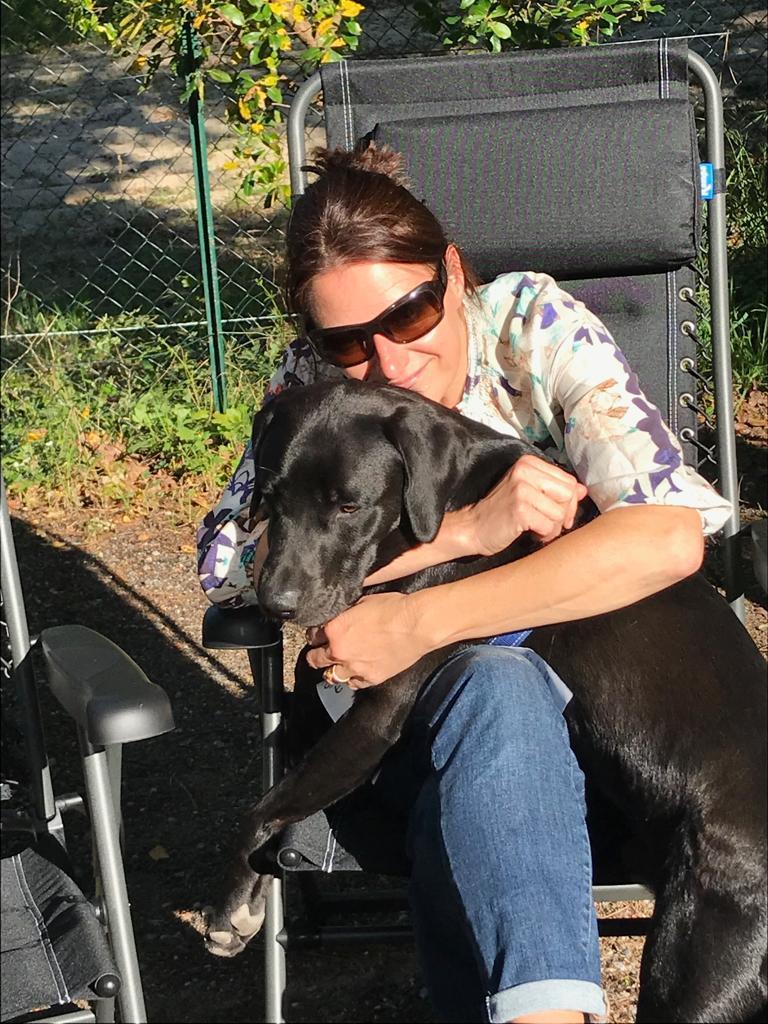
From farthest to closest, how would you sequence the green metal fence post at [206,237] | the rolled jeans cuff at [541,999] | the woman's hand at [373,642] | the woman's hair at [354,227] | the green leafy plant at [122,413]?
the green leafy plant at [122,413] → the green metal fence post at [206,237] → the woman's hair at [354,227] → the woman's hand at [373,642] → the rolled jeans cuff at [541,999]

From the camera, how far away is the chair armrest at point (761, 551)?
2225 mm

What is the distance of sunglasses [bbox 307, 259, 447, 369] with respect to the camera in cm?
220

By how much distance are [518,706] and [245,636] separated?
531 mm

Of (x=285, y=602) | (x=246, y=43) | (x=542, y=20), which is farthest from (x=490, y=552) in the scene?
(x=246, y=43)

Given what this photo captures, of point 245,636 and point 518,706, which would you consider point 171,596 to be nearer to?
point 245,636

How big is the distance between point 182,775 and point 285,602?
144 cm

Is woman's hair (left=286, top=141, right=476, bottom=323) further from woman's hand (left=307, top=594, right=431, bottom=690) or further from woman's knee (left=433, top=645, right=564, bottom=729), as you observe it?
woman's knee (left=433, top=645, right=564, bottom=729)

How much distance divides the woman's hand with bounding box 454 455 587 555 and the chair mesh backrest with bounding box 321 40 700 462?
25.1 inches

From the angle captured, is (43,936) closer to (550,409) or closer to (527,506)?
(527,506)

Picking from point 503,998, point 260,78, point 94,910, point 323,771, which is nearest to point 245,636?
point 323,771

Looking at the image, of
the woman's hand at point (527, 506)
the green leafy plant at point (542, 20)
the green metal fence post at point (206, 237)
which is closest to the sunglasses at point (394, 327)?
the woman's hand at point (527, 506)

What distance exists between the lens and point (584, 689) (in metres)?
2.04

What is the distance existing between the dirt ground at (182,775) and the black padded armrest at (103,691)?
84 cm

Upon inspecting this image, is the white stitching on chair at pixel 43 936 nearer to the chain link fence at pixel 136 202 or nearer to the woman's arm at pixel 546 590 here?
the woman's arm at pixel 546 590
